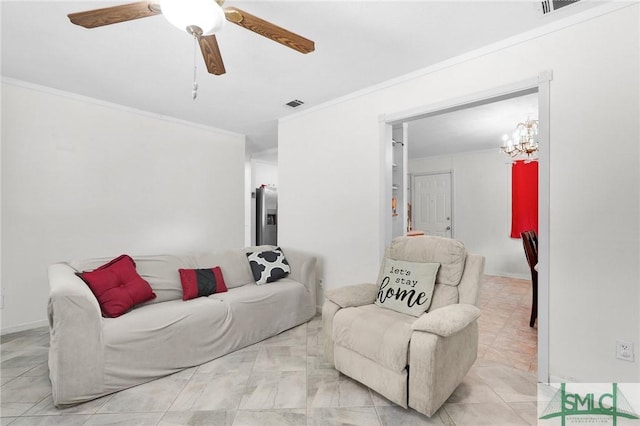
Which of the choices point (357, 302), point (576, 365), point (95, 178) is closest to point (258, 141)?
point (95, 178)

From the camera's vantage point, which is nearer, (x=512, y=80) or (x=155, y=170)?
(x=512, y=80)

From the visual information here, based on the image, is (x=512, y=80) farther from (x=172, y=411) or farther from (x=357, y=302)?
(x=172, y=411)

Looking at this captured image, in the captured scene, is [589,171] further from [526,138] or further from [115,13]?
[115,13]

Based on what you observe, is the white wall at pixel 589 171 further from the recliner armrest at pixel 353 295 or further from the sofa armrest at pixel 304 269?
the sofa armrest at pixel 304 269

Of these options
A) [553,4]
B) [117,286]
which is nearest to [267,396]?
[117,286]

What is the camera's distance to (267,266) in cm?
326

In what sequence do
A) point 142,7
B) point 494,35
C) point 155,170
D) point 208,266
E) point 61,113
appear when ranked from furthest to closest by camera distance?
point 155,170, point 61,113, point 208,266, point 494,35, point 142,7

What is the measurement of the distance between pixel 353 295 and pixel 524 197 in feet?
15.1

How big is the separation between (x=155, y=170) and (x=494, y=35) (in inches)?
149

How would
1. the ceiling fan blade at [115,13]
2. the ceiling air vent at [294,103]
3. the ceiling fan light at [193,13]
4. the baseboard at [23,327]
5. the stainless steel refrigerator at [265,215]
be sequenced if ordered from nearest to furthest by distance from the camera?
the ceiling fan light at [193,13] → the ceiling fan blade at [115,13] → the baseboard at [23,327] → the ceiling air vent at [294,103] → the stainless steel refrigerator at [265,215]

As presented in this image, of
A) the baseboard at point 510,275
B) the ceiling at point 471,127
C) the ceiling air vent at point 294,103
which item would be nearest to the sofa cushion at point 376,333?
the ceiling at point 471,127

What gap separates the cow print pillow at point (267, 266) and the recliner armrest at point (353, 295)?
1066mm

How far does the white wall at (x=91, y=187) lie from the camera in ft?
9.82

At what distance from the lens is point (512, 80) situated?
227 cm
